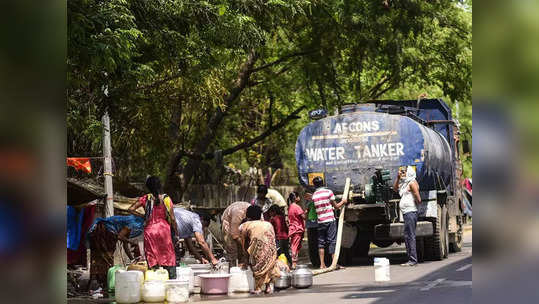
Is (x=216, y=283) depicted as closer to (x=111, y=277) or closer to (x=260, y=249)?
(x=260, y=249)

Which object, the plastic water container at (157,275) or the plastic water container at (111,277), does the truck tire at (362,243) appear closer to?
the plastic water container at (111,277)

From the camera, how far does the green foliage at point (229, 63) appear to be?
12.1 m

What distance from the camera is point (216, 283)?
1365cm

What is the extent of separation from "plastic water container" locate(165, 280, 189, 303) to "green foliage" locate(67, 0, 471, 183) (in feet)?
10.0

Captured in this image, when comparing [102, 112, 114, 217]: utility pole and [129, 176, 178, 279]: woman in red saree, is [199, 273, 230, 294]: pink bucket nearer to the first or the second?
[129, 176, 178, 279]: woman in red saree

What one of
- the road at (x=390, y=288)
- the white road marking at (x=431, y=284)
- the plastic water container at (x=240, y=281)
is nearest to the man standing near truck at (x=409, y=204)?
the road at (x=390, y=288)

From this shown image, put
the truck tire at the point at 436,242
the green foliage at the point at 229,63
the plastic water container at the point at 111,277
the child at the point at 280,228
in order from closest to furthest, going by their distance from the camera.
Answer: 1. the green foliage at the point at 229,63
2. the plastic water container at the point at 111,277
3. the child at the point at 280,228
4. the truck tire at the point at 436,242

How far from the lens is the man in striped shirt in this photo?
17.0 meters

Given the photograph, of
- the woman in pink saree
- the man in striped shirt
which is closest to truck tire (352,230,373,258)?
the man in striped shirt

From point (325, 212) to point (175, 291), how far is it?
5097mm

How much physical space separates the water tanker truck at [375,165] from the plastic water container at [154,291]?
233 inches
